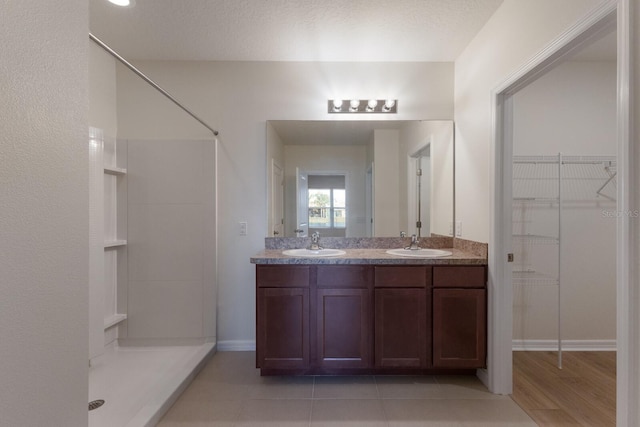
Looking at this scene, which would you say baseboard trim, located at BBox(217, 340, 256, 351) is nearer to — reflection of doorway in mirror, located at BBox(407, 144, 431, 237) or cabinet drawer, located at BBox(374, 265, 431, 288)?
cabinet drawer, located at BBox(374, 265, 431, 288)

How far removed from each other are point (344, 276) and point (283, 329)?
576 millimetres

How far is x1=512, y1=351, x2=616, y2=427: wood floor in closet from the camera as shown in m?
1.87

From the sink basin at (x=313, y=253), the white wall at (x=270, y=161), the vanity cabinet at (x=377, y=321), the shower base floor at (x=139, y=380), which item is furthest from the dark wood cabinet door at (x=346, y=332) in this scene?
the shower base floor at (x=139, y=380)

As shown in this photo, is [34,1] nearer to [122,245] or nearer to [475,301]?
[122,245]

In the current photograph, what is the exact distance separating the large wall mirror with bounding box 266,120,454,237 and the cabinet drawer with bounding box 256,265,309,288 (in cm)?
59

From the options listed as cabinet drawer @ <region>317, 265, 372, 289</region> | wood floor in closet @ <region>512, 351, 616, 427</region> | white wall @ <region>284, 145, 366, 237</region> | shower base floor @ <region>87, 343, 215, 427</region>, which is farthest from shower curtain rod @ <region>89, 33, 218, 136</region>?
wood floor in closet @ <region>512, 351, 616, 427</region>

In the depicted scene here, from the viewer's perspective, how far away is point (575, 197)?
2.73 m

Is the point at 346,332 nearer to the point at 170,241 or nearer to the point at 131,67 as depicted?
the point at 170,241

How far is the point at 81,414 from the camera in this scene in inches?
42.3

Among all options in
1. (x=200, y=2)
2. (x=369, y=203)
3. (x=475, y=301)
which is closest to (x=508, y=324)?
(x=475, y=301)

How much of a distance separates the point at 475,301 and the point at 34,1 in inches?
104

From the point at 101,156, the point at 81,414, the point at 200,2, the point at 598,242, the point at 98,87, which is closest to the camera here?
the point at 81,414

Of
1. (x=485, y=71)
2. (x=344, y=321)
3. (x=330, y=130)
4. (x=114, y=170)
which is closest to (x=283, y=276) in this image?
(x=344, y=321)

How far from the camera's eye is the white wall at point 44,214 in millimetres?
841
